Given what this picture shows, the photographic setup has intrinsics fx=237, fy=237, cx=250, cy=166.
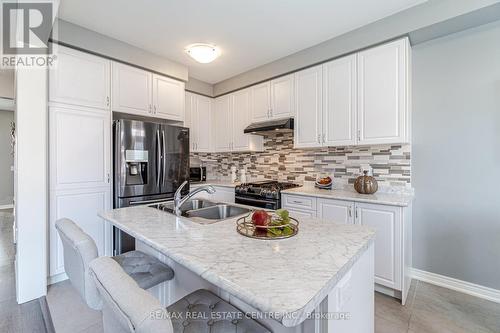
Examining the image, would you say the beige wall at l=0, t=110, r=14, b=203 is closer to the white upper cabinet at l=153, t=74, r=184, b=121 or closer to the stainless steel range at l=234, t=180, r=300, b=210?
the white upper cabinet at l=153, t=74, r=184, b=121

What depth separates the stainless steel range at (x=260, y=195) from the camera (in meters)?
2.89

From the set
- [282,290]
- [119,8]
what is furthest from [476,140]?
[119,8]

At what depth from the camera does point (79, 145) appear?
8.33ft

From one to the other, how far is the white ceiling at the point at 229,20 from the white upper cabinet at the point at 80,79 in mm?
334

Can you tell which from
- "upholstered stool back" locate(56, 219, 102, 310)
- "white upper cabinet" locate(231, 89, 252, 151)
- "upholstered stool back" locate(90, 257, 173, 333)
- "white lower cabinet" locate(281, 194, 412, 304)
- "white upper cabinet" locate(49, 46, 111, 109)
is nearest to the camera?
"upholstered stool back" locate(90, 257, 173, 333)

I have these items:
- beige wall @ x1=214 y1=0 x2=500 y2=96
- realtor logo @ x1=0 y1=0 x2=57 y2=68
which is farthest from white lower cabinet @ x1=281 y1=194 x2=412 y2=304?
realtor logo @ x1=0 y1=0 x2=57 y2=68

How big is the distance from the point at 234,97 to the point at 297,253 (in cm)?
333

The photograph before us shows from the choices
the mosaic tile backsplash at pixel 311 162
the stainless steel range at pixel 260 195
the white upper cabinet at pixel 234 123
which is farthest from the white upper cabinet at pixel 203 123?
the stainless steel range at pixel 260 195

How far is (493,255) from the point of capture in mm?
2125

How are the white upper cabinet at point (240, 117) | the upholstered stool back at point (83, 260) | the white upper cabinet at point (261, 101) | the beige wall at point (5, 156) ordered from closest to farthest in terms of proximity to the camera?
the upholstered stool back at point (83, 260)
the white upper cabinet at point (261, 101)
the white upper cabinet at point (240, 117)
the beige wall at point (5, 156)

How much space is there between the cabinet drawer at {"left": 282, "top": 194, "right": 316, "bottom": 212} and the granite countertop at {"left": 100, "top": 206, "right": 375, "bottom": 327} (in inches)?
48.1

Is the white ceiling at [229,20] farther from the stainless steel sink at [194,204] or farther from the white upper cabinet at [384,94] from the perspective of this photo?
the stainless steel sink at [194,204]

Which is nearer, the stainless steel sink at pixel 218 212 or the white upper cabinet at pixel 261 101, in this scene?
the stainless steel sink at pixel 218 212

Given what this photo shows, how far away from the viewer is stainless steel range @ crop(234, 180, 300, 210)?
2.89 m
